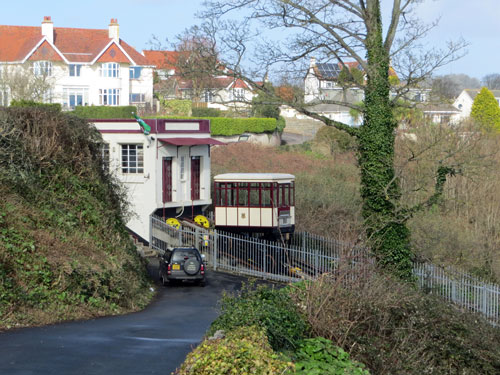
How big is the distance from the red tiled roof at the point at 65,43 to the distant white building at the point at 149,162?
120 ft

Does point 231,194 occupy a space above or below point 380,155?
below

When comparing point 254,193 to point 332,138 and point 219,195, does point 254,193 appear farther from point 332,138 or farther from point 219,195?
point 332,138

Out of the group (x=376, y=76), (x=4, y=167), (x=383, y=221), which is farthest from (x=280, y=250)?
(x=4, y=167)

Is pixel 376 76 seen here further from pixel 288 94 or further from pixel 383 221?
pixel 383 221

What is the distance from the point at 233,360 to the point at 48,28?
6258cm

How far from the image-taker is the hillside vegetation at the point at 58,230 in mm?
16922

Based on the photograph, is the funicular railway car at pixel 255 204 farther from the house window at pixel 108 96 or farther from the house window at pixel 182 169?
the house window at pixel 108 96

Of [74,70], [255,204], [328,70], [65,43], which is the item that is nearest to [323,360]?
[328,70]

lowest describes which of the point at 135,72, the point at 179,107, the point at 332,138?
the point at 332,138

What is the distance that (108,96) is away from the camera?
2736 inches

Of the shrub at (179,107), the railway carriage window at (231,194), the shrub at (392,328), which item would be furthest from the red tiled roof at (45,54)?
the shrub at (392,328)

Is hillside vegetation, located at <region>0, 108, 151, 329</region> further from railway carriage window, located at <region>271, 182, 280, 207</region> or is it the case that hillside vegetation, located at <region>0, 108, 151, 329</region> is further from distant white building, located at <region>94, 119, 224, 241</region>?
distant white building, located at <region>94, 119, 224, 241</region>

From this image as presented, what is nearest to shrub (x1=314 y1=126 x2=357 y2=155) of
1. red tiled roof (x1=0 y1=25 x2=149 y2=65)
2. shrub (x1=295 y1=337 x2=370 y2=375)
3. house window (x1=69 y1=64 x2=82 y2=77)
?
red tiled roof (x1=0 y1=25 x2=149 y2=65)

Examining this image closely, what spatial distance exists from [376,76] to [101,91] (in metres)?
50.5
